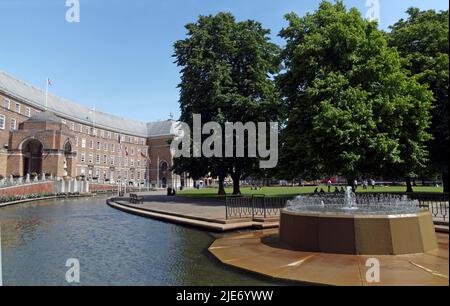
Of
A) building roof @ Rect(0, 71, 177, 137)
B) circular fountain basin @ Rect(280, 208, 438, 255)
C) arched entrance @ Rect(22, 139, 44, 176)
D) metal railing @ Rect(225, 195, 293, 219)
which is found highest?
building roof @ Rect(0, 71, 177, 137)

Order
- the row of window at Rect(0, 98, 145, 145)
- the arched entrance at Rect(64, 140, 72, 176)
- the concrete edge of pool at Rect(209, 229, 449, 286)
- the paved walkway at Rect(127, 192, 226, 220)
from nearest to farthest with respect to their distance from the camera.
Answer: the concrete edge of pool at Rect(209, 229, 449, 286) → the paved walkway at Rect(127, 192, 226, 220) → the row of window at Rect(0, 98, 145, 145) → the arched entrance at Rect(64, 140, 72, 176)

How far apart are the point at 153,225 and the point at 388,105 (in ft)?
54.0

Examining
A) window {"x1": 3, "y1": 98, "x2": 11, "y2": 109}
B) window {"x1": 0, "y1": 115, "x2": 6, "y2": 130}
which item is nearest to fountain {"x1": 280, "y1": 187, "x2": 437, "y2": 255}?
window {"x1": 0, "y1": 115, "x2": 6, "y2": 130}

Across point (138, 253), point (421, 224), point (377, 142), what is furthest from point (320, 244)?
point (377, 142)

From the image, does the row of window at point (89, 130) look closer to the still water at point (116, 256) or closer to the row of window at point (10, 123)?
the row of window at point (10, 123)

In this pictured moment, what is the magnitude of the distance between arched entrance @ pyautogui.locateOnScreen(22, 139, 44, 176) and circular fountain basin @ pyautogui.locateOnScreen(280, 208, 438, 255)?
68232mm

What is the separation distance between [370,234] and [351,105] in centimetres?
1406

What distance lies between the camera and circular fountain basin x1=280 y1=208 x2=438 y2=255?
9625mm

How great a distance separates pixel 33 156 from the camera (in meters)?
67.2

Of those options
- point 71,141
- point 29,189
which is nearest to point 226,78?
point 29,189

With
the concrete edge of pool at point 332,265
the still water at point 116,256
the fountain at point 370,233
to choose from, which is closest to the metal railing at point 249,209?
the still water at point 116,256

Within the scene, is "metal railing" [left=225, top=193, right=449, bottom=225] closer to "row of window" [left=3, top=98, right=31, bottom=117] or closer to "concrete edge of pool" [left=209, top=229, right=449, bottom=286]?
"concrete edge of pool" [left=209, top=229, right=449, bottom=286]

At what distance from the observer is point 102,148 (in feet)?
314

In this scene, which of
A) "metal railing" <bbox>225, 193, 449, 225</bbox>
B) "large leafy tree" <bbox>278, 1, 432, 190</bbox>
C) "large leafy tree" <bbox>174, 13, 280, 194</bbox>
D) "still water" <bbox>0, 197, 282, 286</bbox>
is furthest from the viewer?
"large leafy tree" <bbox>174, 13, 280, 194</bbox>
